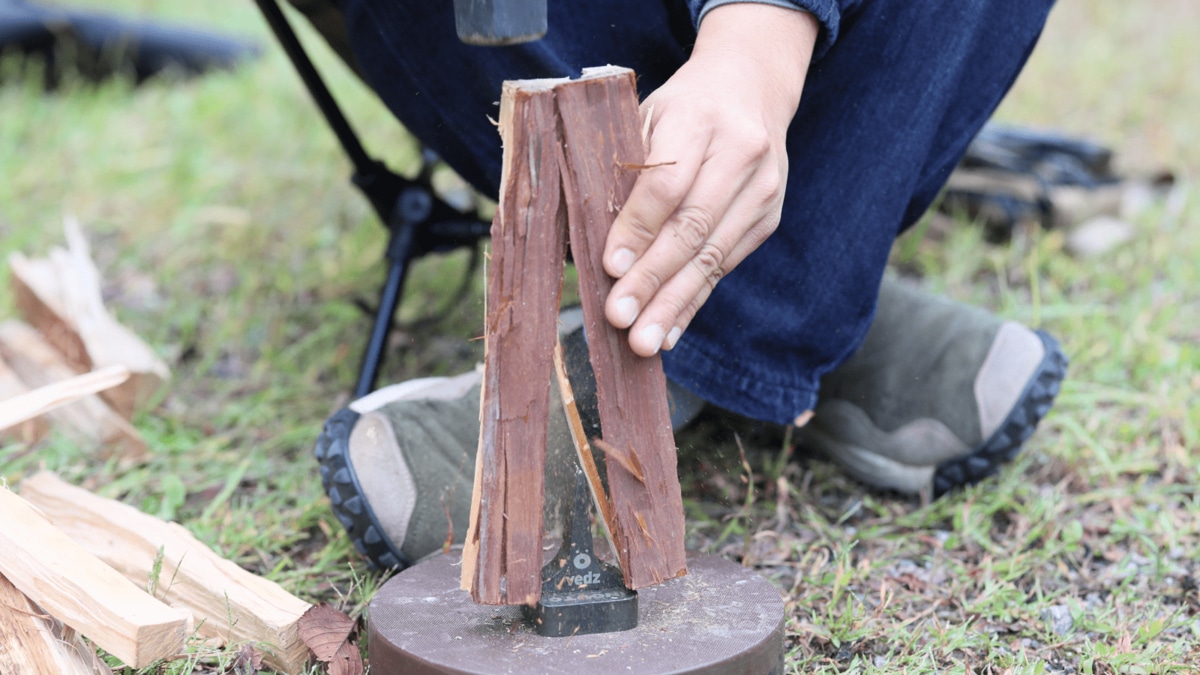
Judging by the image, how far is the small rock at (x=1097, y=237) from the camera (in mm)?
2713

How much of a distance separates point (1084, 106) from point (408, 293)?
2587mm

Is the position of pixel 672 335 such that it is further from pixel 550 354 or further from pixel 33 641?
pixel 33 641

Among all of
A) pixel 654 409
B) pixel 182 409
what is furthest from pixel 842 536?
pixel 182 409

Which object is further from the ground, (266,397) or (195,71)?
(195,71)

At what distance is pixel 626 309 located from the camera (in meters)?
1.05

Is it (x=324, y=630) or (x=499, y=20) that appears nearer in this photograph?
(x=499, y=20)

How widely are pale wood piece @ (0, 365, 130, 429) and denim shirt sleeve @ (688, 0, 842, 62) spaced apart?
987mm

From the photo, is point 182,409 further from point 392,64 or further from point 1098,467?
point 1098,467

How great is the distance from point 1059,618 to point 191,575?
3.78 ft

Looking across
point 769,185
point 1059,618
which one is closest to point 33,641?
point 769,185

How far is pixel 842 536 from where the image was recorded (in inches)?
64.9

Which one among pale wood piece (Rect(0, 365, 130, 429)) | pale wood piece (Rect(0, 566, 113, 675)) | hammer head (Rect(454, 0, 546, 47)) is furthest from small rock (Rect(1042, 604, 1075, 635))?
pale wood piece (Rect(0, 365, 130, 429))

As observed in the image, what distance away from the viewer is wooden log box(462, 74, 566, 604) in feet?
3.37

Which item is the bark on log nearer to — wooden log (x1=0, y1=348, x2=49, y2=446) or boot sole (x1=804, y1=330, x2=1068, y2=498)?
boot sole (x1=804, y1=330, x2=1068, y2=498)
